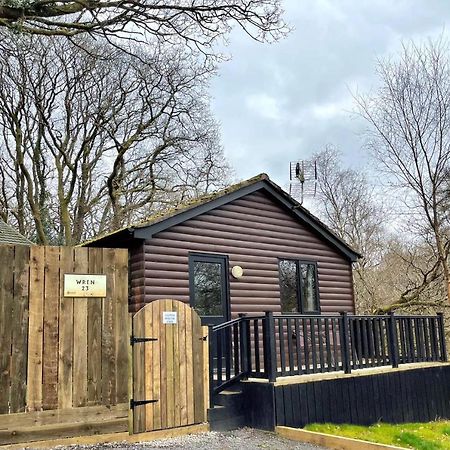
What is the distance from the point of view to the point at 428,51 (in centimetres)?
1439

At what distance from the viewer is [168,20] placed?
10.7m

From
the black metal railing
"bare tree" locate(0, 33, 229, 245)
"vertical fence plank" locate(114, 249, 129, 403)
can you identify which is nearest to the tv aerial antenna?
the black metal railing

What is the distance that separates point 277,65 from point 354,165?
12.8 metres

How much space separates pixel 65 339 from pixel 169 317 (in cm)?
135

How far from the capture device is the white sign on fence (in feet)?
18.7

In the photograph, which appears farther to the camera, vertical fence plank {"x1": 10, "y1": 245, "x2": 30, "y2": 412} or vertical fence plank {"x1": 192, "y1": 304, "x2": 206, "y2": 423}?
vertical fence plank {"x1": 192, "y1": 304, "x2": 206, "y2": 423}

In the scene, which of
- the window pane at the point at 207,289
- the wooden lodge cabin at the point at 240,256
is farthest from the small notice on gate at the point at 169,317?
the window pane at the point at 207,289

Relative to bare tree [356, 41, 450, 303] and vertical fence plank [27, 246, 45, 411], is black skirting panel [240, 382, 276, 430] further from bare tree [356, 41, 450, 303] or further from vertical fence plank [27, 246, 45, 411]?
bare tree [356, 41, 450, 303]

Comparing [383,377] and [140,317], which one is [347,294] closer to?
[383,377]

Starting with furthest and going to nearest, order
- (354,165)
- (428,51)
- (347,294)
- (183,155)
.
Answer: (354,165), (183,155), (428,51), (347,294)

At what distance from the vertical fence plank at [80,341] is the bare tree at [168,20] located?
577 cm

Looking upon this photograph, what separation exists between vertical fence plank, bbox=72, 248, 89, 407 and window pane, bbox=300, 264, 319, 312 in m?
6.61

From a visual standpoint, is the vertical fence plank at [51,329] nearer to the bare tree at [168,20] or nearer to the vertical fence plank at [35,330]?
the vertical fence plank at [35,330]

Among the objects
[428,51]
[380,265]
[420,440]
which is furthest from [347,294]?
[380,265]
